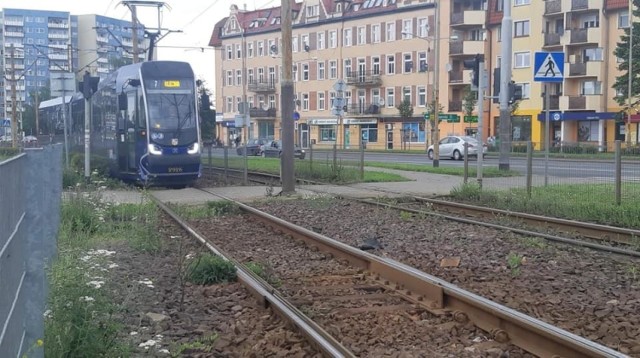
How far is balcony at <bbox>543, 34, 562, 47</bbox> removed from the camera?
61531mm

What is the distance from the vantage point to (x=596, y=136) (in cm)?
6212

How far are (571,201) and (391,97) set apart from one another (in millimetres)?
58961

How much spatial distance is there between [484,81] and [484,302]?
14.2 meters

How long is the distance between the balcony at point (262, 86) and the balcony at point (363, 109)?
11.1m

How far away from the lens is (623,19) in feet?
195

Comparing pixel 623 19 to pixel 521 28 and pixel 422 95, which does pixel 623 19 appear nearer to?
pixel 521 28

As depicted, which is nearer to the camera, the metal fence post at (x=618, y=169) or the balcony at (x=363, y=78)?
the metal fence post at (x=618, y=169)

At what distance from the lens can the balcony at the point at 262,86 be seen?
84375 millimetres

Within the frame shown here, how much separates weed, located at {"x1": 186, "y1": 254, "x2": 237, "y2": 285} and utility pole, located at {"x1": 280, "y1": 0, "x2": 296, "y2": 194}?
10874 mm

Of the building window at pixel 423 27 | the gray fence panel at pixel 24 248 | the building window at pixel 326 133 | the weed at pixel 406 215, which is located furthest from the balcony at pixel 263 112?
the gray fence panel at pixel 24 248

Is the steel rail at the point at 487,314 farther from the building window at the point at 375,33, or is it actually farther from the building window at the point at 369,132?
the building window at the point at 369,132

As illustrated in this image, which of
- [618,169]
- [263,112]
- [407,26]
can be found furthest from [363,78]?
[618,169]

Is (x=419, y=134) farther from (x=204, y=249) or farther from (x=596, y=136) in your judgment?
(x=204, y=249)

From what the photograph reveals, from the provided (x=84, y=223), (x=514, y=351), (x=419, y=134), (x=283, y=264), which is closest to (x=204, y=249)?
(x=283, y=264)
